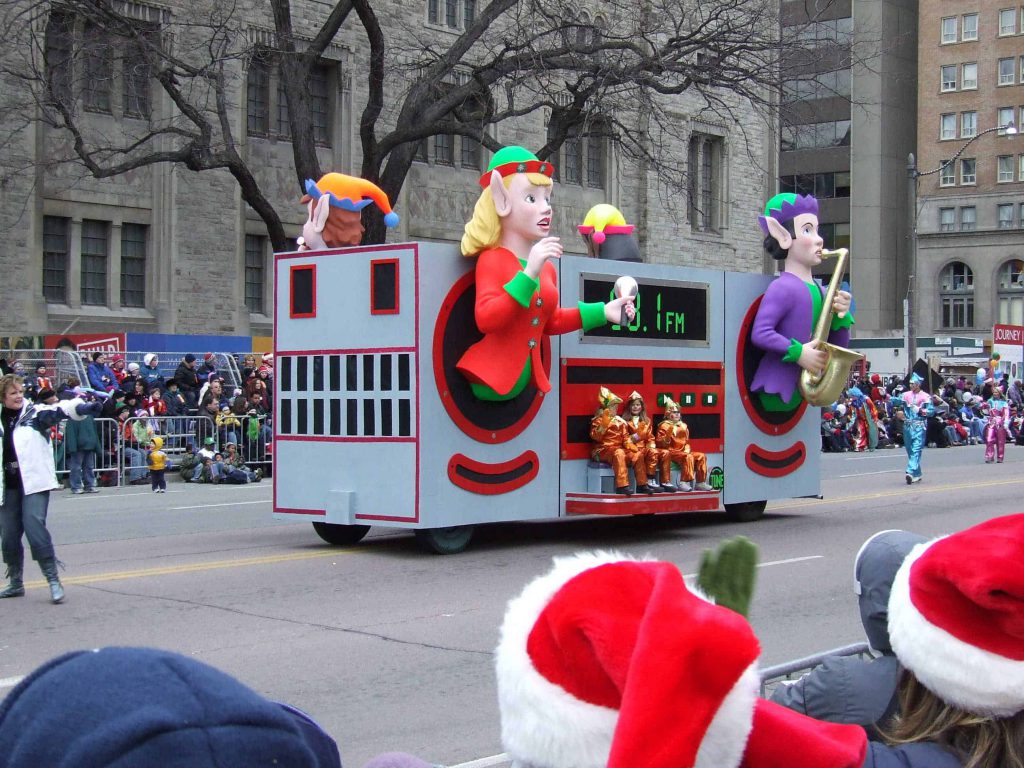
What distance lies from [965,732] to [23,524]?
897 cm

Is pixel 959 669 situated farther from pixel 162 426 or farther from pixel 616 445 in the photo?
pixel 162 426

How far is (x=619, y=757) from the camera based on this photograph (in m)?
1.81

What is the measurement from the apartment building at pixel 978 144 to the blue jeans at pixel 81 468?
220ft

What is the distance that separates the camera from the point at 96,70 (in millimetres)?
28156

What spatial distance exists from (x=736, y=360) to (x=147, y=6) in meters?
20.4

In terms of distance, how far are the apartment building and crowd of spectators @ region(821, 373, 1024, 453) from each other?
37563 mm

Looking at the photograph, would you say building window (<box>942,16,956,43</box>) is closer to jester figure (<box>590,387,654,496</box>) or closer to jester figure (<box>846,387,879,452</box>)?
jester figure (<box>846,387,879,452</box>)

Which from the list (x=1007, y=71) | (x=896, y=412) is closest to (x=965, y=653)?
(x=896, y=412)

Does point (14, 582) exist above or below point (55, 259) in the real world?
below

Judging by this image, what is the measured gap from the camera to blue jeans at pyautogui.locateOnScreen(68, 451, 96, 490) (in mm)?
20469

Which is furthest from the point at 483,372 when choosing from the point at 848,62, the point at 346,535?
the point at 848,62

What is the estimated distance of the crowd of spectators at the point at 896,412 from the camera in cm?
3397

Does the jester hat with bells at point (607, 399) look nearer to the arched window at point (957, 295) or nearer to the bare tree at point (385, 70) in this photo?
the bare tree at point (385, 70)

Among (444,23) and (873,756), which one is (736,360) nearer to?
(873,756)
